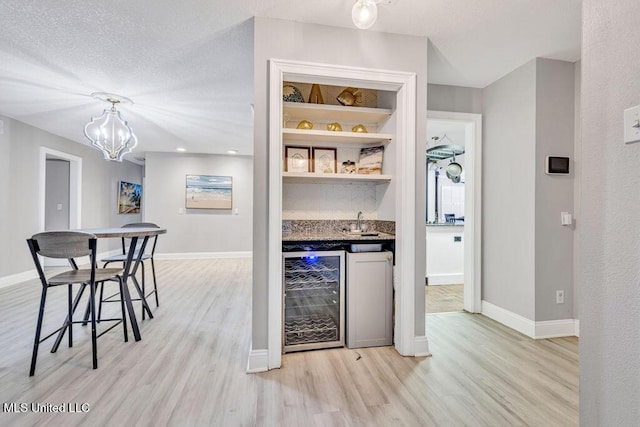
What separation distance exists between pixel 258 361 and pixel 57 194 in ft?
20.9

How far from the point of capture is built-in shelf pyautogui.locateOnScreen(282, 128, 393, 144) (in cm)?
231

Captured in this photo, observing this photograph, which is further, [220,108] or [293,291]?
[220,108]

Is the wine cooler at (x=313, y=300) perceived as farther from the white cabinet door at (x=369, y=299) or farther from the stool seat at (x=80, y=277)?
the stool seat at (x=80, y=277)

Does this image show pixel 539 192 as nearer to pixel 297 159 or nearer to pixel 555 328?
pixel 555 328

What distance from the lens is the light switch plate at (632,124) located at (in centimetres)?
83

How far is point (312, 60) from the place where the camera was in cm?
210

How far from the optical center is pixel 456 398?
1.68m

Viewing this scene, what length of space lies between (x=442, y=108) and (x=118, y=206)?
757 cm

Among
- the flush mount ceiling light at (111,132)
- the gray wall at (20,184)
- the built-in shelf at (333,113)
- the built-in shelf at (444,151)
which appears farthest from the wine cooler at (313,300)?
A: the gray wall at (20,184)

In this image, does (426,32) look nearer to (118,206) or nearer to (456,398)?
(456,398)

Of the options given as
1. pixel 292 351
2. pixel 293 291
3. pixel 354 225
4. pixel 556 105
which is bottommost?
pixel 292 351

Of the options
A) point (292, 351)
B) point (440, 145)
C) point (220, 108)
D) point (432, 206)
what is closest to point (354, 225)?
point (292, 351)

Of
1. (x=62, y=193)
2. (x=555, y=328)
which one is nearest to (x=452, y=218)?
(x=555, y=328)

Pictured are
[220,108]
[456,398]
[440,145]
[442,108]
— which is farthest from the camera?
[440,145]
